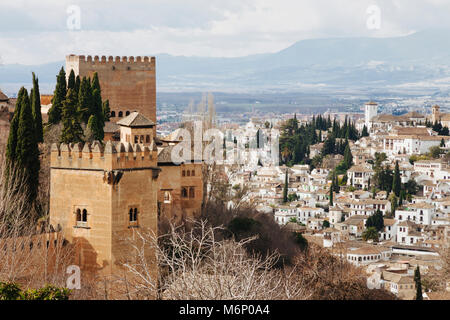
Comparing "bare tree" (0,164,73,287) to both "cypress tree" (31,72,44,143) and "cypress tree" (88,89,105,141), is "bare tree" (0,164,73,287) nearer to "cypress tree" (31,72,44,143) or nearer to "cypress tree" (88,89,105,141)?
"cypress tree" (31,72,44,143)

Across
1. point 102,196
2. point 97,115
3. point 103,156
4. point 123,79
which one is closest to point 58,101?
point 97,115

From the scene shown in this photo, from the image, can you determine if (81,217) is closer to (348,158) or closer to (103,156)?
(103,156)

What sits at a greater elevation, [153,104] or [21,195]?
[153,104]

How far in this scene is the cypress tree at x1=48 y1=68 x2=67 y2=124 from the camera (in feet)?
92.7

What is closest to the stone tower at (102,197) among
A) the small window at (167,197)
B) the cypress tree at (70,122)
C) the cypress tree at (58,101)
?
the cypress tree at (70,122)

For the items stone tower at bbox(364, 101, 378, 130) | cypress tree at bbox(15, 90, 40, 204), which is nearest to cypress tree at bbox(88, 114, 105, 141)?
cypress tree at bbox(15, 90, 40, 204)

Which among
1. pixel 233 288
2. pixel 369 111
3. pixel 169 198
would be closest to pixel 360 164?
pixel 369 111

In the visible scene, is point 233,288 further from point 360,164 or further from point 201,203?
point 360,164

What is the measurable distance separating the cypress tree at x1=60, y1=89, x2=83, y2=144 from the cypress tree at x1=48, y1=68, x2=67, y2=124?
1.22ft

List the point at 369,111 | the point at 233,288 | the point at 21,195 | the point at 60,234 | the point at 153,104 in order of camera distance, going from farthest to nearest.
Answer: the point at 369,111 < the point at 153,104 < the point at 21,195 < the point at 60,234 < the point at 233,288

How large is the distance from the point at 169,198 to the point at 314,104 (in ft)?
555
